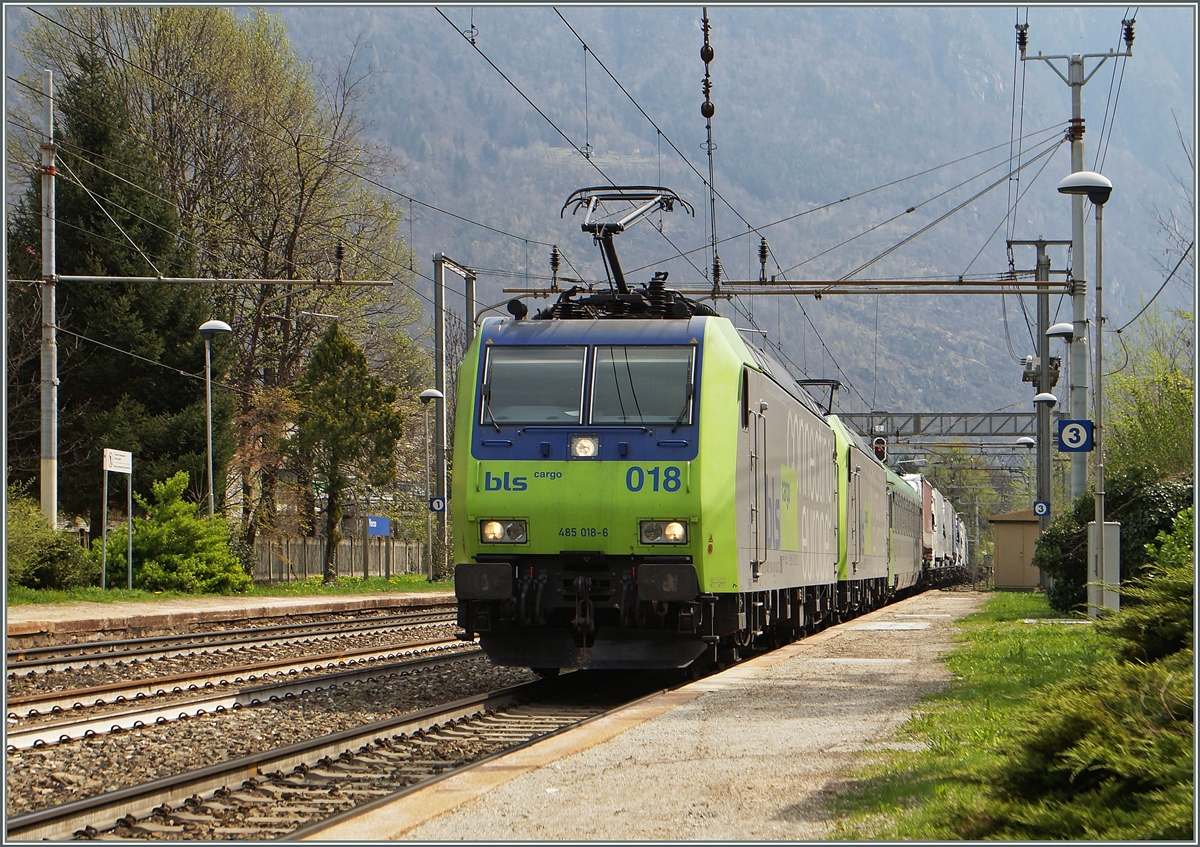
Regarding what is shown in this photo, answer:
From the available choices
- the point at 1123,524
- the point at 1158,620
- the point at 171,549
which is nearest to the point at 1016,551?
the point at 1123,524

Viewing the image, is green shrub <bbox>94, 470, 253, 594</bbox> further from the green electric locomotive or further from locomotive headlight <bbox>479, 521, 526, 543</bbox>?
locomotive headlight <bbox>479, 521, 526, 543</bbox>

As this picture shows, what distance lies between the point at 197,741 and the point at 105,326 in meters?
27.1

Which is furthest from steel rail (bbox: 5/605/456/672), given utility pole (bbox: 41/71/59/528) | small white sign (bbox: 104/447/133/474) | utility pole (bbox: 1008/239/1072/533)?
utility pole (bbox: 1008/239/1072/533)

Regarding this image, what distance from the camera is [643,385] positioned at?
40.5ft

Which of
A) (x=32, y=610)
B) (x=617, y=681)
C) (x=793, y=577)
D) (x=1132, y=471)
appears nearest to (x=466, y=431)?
(x=617, y=681)

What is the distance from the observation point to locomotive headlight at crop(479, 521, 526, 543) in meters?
12.0

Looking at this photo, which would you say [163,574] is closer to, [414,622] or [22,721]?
[414,622]

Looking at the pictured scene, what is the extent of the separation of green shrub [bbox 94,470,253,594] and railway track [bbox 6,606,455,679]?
5.60 meters

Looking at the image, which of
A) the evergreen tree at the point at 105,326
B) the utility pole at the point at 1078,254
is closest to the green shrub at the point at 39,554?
the evergreen tree at the point at 105,326

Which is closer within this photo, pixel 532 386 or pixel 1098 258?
pixel 532 386

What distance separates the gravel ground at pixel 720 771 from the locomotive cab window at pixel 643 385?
2.57 m

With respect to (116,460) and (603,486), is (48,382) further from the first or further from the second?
(603,486)

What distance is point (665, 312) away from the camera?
43.7ft

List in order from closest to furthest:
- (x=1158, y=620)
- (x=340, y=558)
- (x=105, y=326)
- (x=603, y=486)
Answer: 1. (x=1158, y=620)
2. (x=603, y=486)
3. (x=105, y=326)
4. (x=340, y=558)
